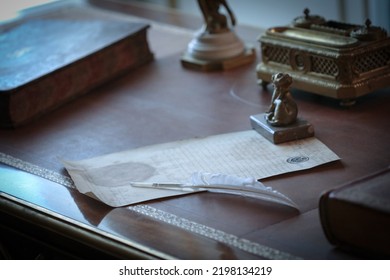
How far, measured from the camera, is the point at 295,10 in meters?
3.35

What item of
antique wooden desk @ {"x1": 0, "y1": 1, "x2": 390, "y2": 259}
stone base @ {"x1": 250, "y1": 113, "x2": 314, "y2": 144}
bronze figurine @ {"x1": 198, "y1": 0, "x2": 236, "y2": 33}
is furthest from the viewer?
bronze figurine @ {"x1": 198, "y1": 0, "x2": 236, "y2": 33}

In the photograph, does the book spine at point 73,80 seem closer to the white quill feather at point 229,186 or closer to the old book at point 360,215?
the white quill feather at point 229,186

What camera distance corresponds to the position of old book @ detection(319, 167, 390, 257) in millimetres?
1421

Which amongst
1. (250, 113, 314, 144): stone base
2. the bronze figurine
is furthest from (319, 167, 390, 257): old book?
the bronze figurine

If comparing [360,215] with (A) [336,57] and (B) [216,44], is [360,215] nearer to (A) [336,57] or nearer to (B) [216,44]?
(A) [336,57]

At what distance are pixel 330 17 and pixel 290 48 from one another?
1089mm

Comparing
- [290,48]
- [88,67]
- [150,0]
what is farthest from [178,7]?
[290,48]

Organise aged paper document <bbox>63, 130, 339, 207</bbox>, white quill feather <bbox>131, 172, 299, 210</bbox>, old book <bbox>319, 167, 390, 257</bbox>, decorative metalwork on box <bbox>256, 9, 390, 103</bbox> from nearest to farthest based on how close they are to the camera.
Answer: old book <bbox>319, 167, 390, 257</bbox>, white quill feather <bbox>131, 172, 299, 210</bbox>, aged paper document <bbox>63, 130, 339, 207</bbox>, decorative metalwork on box <bbox>256, 9, 390, 103</bbox>

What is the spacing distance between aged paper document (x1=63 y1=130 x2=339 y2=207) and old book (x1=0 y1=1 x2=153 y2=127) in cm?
41

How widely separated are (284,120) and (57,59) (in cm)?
83

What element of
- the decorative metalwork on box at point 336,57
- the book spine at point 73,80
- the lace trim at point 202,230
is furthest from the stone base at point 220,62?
the lace trim at point 202,230

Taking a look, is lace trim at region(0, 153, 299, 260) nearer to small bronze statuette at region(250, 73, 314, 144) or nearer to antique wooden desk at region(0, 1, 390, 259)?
antique wooden desk at region(0, 1, 390, 259)

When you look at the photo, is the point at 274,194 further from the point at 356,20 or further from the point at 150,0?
the point at 150,0

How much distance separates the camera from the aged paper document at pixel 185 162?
183 cm
